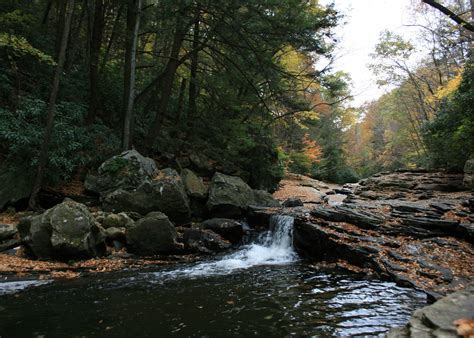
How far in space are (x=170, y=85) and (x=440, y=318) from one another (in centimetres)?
1142

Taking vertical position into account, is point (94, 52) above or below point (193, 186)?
above

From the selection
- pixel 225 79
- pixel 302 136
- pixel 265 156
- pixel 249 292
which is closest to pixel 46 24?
pixel 225 79

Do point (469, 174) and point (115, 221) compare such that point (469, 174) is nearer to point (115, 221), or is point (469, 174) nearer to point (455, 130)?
point (455, 130)

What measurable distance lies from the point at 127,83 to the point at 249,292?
9.19m

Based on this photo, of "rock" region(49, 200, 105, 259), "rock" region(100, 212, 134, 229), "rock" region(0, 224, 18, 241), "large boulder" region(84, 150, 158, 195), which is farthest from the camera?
"large boulder" region(84, 150, 158, 195)

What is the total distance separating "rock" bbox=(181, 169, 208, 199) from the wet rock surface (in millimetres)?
3262

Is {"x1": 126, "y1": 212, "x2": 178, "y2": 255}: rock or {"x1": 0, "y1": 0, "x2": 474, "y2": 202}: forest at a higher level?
{"x1": 0, "y1": 0, "x2": 474, "y2": 202}: forest

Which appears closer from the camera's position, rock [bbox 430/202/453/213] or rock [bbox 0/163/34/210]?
rock [bbox 0/163/34/210]

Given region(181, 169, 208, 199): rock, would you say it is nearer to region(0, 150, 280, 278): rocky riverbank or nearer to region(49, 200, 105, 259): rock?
region(0, 150, 280, 278): rocky riverbank

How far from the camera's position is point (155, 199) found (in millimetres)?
9805

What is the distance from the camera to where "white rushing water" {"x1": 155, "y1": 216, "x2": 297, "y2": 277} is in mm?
7188

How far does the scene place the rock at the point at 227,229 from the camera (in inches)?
394

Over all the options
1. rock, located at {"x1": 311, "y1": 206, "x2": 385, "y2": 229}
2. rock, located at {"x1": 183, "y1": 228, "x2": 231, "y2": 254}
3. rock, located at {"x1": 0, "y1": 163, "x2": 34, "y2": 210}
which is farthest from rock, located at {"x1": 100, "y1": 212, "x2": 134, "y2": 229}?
rock, located at {"x1": 311, "y1": 206, "x2": 385, "y2": 229}

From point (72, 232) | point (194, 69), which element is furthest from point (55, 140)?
point (194, 69)
